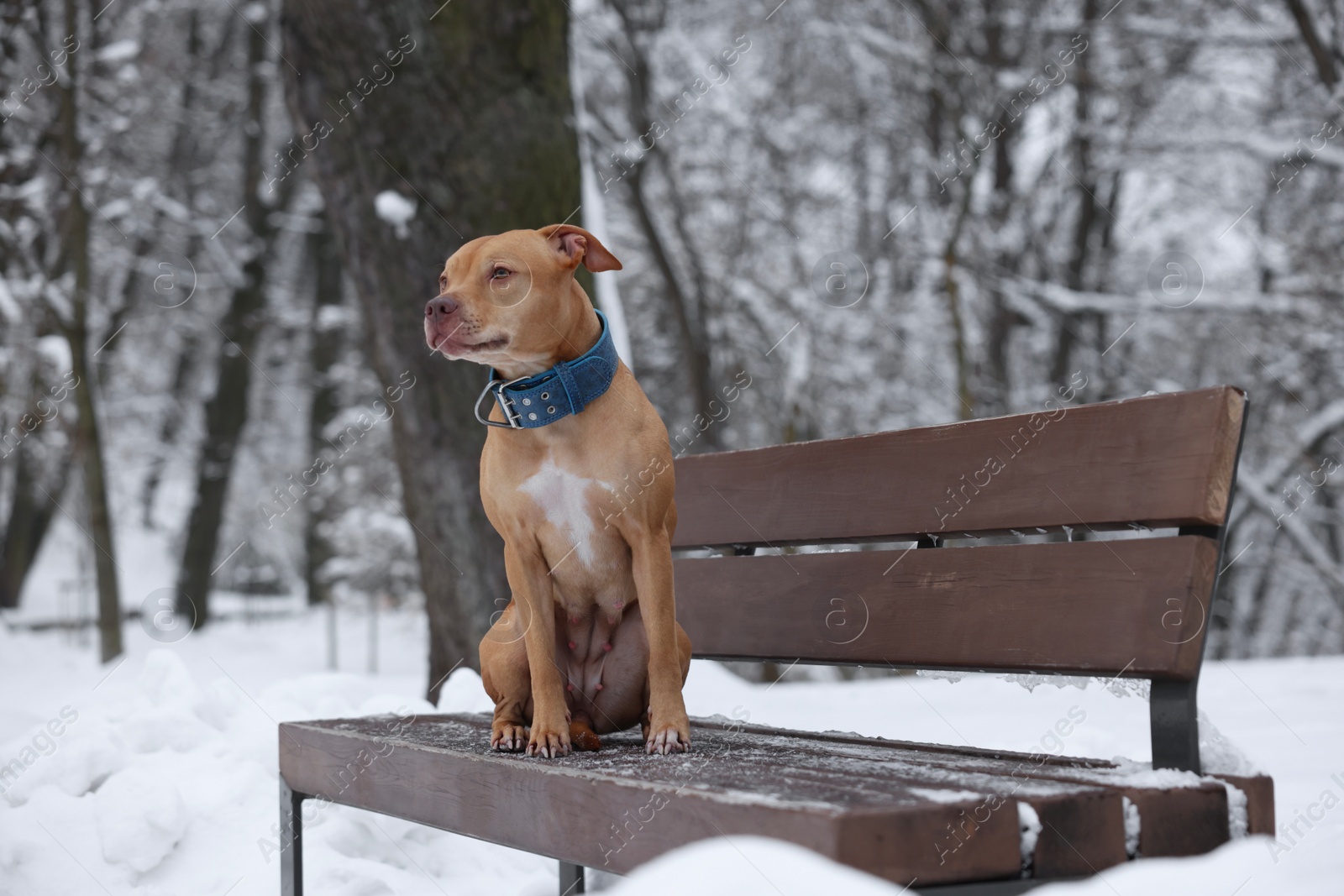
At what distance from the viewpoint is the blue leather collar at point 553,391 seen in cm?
243

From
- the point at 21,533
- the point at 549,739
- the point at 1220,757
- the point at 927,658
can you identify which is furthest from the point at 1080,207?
the point at 21,533

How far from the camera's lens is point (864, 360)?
1150cm

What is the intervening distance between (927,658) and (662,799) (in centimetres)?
98


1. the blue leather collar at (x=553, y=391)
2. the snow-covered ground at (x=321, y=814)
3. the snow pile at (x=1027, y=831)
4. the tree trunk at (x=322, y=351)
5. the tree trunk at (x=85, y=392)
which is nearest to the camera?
the snow pile at (x=1027, y=831)

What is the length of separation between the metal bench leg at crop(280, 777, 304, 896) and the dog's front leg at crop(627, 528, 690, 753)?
1161mm

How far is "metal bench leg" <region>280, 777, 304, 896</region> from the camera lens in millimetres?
2977

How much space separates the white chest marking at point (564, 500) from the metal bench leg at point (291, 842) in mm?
1163

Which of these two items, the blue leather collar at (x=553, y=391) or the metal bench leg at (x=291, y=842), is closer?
the blue leather collar at (x=553, y=391)

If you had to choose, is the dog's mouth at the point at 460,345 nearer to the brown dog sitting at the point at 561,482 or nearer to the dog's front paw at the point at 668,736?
the brown dog sitting at the point at 561,482

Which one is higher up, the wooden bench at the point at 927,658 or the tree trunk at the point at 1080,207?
the tree trunk at the point at 1080,207

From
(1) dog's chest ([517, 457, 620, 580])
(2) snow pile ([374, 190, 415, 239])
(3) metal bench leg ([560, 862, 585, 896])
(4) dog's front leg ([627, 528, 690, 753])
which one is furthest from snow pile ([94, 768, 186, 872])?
(2) snow pile ([374, 190, 415, 239])

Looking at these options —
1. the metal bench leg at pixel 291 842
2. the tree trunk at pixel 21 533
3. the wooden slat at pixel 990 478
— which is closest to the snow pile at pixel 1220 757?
the wooden slat at pixel 990 478

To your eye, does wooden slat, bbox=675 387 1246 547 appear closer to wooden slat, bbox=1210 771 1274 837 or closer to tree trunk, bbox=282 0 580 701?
wooden slat, bbox=1210 771 1274 837

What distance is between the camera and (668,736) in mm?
2355
